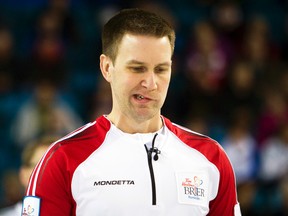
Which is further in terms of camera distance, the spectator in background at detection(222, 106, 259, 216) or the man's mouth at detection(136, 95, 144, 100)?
the spectator in background at detection(222, 106, 259, 216)

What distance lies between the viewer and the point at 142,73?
10.9ft

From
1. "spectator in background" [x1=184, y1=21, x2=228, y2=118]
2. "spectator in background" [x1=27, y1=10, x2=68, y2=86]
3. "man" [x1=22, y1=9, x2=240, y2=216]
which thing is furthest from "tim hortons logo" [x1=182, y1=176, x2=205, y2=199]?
"spectator in background" [x1=27, y1=10, x2=68, y2=86]

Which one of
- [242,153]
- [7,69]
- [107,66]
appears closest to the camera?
[107,66]

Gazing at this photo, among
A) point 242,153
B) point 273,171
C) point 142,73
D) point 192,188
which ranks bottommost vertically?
point 273,171

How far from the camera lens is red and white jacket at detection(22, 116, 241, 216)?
330 cm

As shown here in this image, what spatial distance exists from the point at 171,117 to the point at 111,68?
5609mm

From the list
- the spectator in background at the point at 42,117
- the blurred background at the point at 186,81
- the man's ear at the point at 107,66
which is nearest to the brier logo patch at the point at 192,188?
the man's ear at the point at 107,66

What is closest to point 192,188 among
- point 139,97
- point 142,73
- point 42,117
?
point 139,97

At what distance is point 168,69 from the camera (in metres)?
3.37

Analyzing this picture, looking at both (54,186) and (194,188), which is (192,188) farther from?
(54,186)

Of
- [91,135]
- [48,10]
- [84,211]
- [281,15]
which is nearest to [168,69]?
[91,135]

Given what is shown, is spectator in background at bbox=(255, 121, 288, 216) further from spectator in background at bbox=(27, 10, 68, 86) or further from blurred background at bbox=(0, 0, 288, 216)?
spectator in background at bbox=(27, 10, 68, 86)

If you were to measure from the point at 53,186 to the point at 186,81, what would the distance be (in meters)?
6.65

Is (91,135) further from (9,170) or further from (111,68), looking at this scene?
(9,170)
